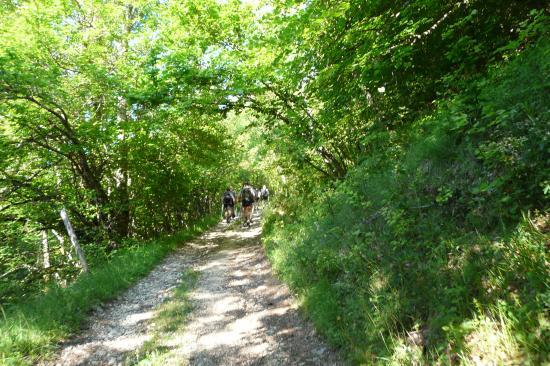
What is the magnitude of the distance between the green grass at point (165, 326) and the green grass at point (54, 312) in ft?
4.41

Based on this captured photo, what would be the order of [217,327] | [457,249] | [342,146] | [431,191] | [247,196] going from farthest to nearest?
[247,196] → [342,146] → [217,327] → [431,191] → [457,249]

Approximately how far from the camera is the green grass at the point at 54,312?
15.9ft

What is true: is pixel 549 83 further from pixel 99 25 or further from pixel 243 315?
pixel 99 25

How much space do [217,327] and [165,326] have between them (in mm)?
925

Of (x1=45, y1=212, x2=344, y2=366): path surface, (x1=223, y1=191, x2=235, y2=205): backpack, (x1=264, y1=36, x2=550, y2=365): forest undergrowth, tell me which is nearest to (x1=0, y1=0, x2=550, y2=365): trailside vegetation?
(x1=264, y1=36, x2=550, y2=365): forest undergrowth

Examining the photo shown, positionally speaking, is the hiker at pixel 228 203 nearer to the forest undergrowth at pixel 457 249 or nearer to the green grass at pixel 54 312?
the green grass at pixel 54 312

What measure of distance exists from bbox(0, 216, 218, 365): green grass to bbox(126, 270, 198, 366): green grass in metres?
1.35

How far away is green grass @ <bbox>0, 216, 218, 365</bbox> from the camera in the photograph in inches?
191

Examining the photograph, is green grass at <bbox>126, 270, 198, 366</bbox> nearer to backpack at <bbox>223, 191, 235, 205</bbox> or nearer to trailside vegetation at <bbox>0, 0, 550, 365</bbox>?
trailside vegetation at <bbox>0, 0, 550, 365</bbox>

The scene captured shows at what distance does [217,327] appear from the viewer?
5.91 metres

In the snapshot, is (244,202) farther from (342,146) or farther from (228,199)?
(342,146)

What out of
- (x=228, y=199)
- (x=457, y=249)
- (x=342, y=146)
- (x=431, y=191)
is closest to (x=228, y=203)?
(x=228, y=199)

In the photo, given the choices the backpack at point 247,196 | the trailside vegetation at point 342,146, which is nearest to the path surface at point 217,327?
the trailside vegetation at point 342,146

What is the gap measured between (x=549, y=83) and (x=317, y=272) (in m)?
4.18
